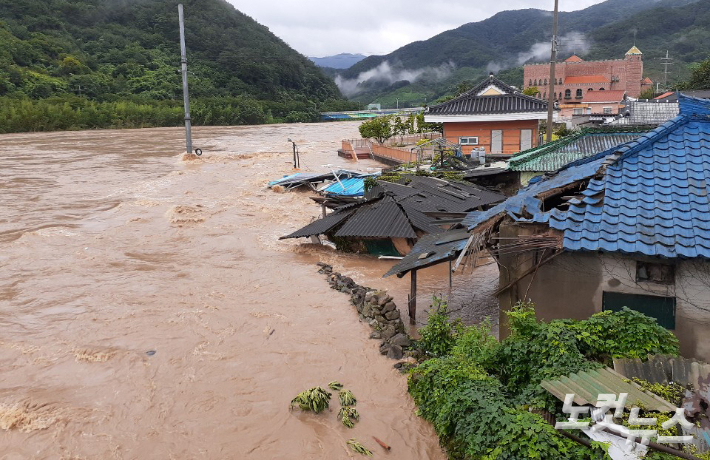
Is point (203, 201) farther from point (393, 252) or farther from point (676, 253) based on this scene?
point (676, 253)

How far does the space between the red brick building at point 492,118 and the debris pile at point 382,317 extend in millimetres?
16797

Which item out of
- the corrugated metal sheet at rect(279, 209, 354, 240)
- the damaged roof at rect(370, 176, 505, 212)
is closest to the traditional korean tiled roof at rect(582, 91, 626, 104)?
the damaged roof at rect(370, 176, 505, 212)

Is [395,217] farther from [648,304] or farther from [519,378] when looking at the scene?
[519,378]

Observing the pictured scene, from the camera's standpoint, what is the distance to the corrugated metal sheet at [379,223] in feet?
44.1

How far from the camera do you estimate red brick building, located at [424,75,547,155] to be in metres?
25.9

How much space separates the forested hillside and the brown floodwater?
4044 centimetres

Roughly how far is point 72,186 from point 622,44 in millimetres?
128592

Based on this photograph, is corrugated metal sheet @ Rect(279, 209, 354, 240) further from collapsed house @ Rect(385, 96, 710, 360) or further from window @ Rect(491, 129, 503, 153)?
window @ Rect(491, 129, 503, 153)

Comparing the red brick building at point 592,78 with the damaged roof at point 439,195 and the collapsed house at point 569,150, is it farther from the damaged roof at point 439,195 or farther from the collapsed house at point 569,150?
the damaged roof at point 439,195

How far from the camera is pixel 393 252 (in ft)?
47.9

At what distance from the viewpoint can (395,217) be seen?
14070 mm

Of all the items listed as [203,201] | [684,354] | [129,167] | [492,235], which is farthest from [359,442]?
[129,167]

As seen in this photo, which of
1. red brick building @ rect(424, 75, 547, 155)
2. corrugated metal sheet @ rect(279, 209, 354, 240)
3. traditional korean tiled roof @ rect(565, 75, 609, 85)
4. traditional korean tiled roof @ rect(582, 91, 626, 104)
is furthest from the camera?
traditional korean tiled roof @ rect(565, 75, 609, 85)

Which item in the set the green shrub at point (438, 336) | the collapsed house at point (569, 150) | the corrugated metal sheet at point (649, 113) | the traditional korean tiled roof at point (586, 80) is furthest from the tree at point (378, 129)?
the traditional korean tiled roof at point (586, 80)
